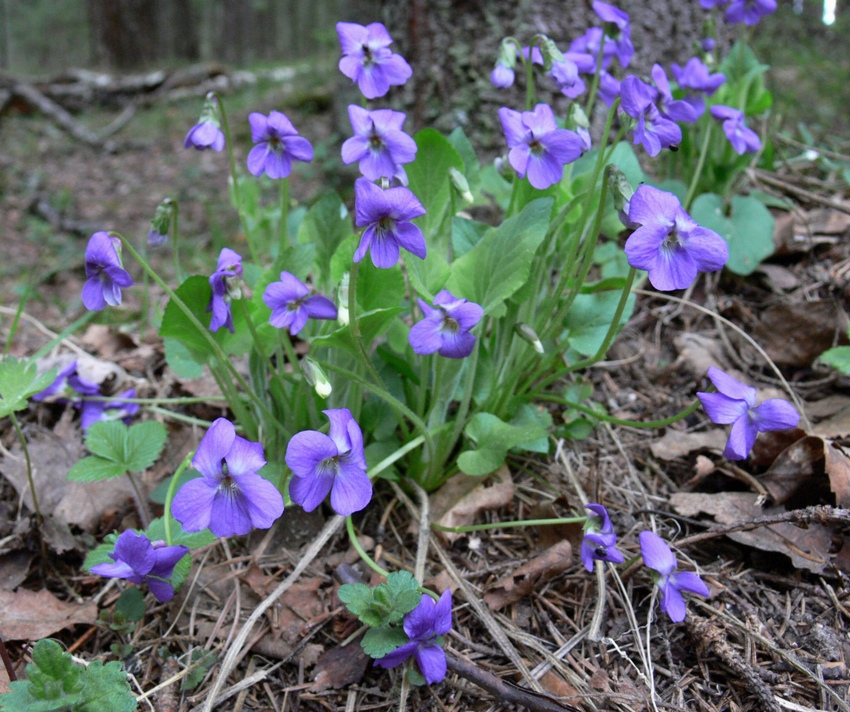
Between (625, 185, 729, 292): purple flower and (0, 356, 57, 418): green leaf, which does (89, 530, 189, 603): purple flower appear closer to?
(0, 356, 57, 418): green leaf

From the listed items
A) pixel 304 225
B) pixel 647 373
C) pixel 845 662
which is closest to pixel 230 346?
pixel 304 225

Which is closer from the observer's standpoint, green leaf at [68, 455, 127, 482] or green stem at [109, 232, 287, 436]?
green stem at [109, 232, 287, 436]

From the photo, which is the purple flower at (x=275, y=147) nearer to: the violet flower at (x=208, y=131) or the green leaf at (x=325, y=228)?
the violet flower at (x=208, y=131)

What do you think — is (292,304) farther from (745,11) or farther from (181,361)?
(745,11)

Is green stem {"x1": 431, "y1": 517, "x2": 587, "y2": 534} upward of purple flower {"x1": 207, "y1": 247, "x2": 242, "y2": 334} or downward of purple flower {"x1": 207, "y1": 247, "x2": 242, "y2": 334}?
downward

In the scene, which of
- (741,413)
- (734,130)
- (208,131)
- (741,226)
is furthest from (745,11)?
(208,131)

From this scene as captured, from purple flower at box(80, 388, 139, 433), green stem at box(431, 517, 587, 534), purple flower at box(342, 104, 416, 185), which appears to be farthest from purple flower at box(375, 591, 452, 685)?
purple flower at box(80, 388, 139, 433)
